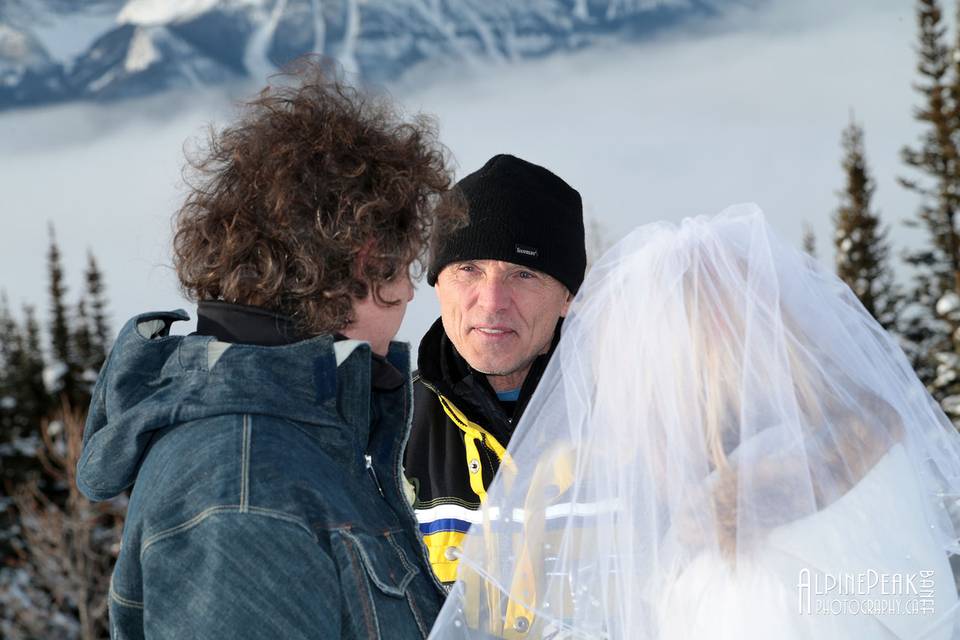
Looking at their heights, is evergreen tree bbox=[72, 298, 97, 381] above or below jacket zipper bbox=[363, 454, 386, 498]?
below

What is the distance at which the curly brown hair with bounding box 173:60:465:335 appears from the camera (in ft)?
8.28

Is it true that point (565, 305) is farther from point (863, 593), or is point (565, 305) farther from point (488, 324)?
point (863, 593)

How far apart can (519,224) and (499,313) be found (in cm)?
38

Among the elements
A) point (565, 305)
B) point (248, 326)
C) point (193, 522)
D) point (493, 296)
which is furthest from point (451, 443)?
point (193, 522)

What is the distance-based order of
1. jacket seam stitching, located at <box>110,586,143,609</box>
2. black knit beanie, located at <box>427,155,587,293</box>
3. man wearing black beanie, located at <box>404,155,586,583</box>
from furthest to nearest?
black knit beanie, located at <box>427,155,587,293</box>
man wearing black beanie, located at <box>404,155,586,583</box>
jacket seam stitching, located at <box>110,586,143,609</box>

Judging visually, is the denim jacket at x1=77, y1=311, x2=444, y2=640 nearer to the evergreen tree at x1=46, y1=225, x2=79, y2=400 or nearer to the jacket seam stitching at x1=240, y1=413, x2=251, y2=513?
the jacket seam stitching at x1=240, y1=413, x2=251, y2=513

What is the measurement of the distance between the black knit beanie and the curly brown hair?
1.90 m

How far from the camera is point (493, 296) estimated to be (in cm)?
473

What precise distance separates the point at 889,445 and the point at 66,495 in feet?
192

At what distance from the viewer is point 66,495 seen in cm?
5688

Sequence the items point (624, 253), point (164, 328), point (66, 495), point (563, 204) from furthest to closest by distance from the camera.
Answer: point (66, 495)
point (563, 204)
point (624, 253)
point (164, 328)

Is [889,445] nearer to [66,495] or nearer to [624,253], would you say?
[624,253]

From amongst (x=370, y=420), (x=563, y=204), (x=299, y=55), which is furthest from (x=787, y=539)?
(x=563, y=204)

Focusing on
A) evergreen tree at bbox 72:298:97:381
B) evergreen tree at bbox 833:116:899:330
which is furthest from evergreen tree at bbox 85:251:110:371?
evergreen tree at bbox 833:116:899:330
